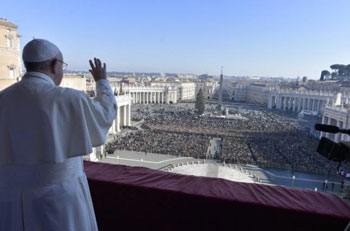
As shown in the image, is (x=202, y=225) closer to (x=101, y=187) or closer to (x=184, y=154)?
(x=101, y=187)

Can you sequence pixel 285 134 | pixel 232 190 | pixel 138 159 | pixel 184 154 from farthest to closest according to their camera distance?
pixel 285 134, pixel 184 154, pixel 138 159, pixel 232 190

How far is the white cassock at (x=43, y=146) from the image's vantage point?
0.78 meters

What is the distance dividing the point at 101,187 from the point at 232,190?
2.12 feet

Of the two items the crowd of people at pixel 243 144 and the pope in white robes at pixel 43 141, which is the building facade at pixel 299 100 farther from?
the pope in white robes at pixel 43 141

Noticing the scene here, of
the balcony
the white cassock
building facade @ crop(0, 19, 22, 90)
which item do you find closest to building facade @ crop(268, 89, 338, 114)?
building facade @ crop(0, 19, 22, 90)

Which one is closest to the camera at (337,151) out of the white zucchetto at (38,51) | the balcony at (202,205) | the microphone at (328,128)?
the microphone at (328,128)

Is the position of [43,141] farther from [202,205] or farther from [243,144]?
[243,144]

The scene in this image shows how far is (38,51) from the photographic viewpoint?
80 centimetres

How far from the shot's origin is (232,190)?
1318 millimetres

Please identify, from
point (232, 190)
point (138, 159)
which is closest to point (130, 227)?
point (232, 190)

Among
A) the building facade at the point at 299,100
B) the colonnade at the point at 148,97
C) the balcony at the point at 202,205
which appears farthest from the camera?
the colonnade at the point at 148,97

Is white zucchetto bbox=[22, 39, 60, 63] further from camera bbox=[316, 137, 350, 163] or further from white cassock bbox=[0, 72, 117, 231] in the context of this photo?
camera bbox=[316, 137, 350, 163]

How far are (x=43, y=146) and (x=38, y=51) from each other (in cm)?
27

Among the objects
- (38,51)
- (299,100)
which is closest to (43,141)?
(38,51)
